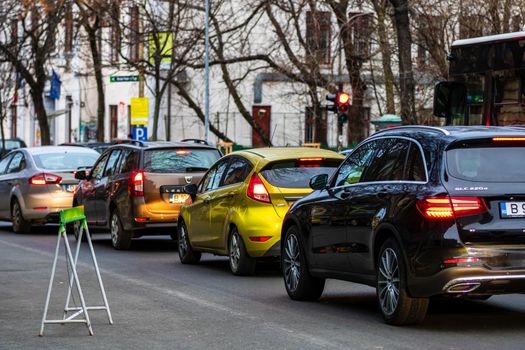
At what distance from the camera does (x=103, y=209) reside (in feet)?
71.6

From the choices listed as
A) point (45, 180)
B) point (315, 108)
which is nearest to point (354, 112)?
point (315, 108)

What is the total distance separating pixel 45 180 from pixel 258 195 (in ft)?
33.1

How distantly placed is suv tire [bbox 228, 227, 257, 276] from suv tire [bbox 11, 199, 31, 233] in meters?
9.91

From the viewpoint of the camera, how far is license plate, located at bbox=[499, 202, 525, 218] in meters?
10.3

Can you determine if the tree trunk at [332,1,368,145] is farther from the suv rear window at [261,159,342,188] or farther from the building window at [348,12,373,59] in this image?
the suv rear window at [261,159,342,188]

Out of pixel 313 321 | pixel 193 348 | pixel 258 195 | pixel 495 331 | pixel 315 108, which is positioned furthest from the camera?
pixel 315 108

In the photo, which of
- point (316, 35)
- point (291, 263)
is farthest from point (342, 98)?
point (291, 263)

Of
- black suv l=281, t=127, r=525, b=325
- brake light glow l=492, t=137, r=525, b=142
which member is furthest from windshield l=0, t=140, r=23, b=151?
brake light glow l=492, t=137, r=525, b=142

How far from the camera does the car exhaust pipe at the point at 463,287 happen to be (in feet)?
33.4

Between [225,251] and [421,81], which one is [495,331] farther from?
[421,81]

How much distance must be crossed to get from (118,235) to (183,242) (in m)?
3.00

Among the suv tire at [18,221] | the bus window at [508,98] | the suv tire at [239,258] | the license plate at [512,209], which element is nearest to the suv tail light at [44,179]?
the suv tire at [18,221]

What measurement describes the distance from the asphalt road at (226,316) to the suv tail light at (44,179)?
7.79 meters

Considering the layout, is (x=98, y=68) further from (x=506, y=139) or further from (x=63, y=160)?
(x=506, y=139)
